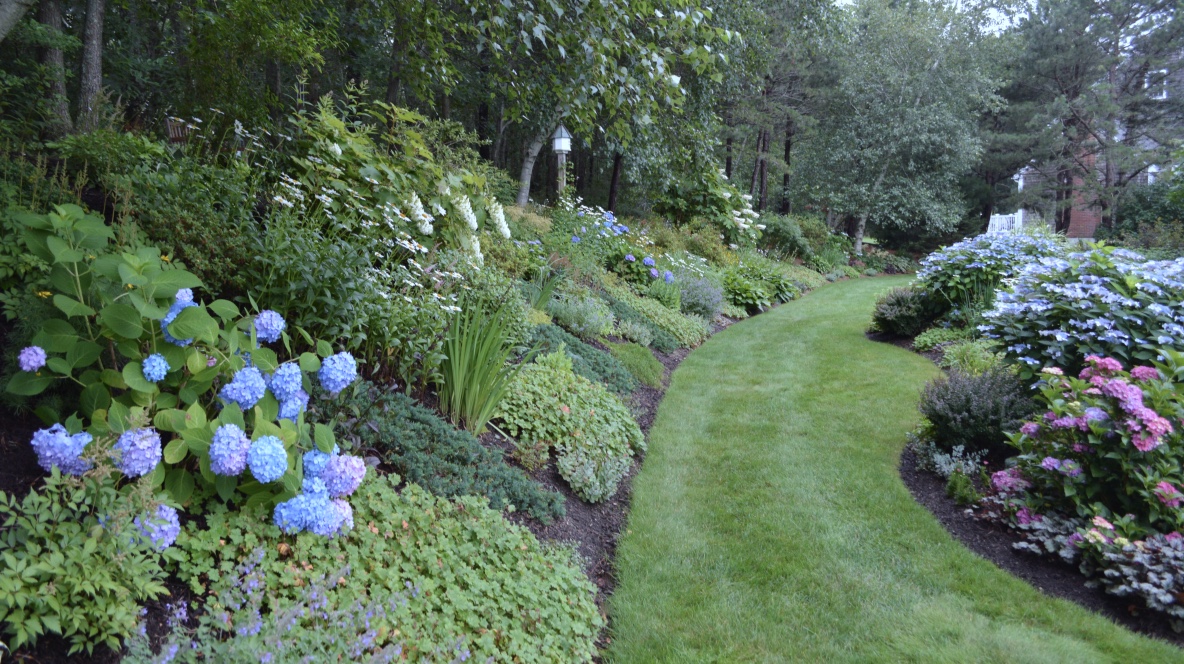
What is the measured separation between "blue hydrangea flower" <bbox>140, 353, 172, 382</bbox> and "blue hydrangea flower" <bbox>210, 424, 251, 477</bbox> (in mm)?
263

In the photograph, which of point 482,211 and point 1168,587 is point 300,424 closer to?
point 482,211

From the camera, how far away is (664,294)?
382 inches

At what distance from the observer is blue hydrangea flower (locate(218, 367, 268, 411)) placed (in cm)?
242

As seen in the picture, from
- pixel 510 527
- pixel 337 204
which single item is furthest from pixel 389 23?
pixel 510 527

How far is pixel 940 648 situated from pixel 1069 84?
1024 inches

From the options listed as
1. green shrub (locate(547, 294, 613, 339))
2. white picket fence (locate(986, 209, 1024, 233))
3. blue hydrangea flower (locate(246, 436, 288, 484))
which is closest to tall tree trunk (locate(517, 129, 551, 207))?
green shrub (locate(547, 294, 613, 339))

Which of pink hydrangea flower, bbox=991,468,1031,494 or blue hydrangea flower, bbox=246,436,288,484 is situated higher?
blue hydrangea flower, bbox=246,436,288,484

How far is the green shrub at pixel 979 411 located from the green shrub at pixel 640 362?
2.52 metres

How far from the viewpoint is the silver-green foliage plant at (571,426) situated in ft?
13.7

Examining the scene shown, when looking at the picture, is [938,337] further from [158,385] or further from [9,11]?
[9,11]

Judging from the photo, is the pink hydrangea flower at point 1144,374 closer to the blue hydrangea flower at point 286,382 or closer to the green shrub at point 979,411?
the green shrub at point 979,411

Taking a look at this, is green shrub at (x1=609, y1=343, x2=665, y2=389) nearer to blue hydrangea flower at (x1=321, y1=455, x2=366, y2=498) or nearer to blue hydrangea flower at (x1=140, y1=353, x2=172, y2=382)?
blue hydrangea flower at (x1=321, y1=455, x2=366, y2=498)

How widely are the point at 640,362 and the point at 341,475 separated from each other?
4477mm

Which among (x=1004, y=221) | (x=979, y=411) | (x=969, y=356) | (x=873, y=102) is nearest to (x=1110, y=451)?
(x=979, y=411)
